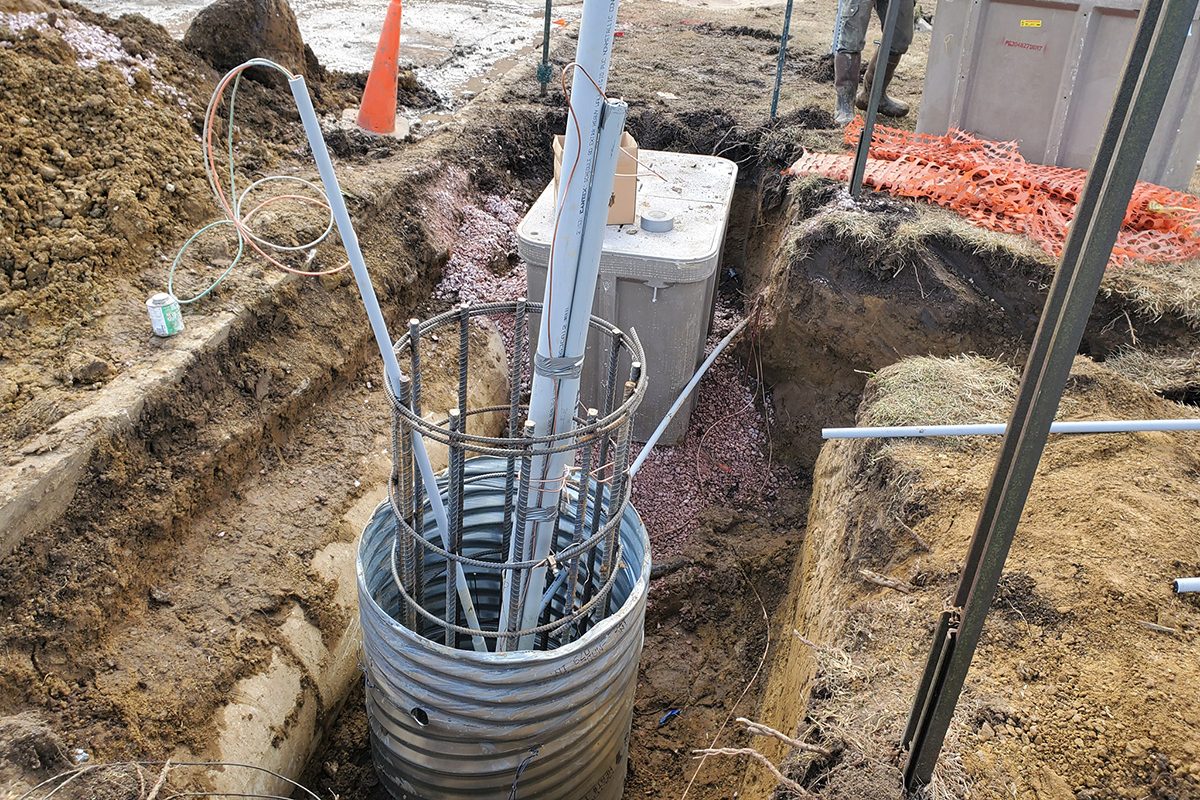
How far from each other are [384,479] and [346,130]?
109 inches

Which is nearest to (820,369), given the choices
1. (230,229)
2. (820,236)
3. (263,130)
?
(820,236)

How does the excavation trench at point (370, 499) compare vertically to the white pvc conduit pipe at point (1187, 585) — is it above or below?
below

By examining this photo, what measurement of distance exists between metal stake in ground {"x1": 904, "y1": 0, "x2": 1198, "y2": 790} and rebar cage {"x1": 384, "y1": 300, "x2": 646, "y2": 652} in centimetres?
87

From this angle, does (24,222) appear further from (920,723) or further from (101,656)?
(920,723)

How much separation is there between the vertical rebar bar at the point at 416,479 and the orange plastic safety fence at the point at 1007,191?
3367 millimetres

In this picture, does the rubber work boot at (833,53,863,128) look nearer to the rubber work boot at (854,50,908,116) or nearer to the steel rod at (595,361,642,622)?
the rubber work boot at (854,50,908,116)

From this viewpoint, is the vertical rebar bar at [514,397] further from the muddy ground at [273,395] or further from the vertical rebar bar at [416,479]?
the muddy ground at [273,395]

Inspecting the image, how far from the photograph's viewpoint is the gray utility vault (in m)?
4.60

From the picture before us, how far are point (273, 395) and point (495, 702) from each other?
1798mm

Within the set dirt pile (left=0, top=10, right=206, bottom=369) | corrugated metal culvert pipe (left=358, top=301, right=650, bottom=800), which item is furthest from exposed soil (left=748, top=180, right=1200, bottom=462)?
dirt pile (left=0, top=10, right=206, bottom=369)

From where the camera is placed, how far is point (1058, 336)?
138cm

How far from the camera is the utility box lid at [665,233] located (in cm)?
400

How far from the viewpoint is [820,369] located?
4484 millimetres

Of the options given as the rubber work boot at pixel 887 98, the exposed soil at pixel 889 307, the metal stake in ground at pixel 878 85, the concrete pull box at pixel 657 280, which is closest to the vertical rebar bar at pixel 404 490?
the concrete pull box at pixel 657 280
